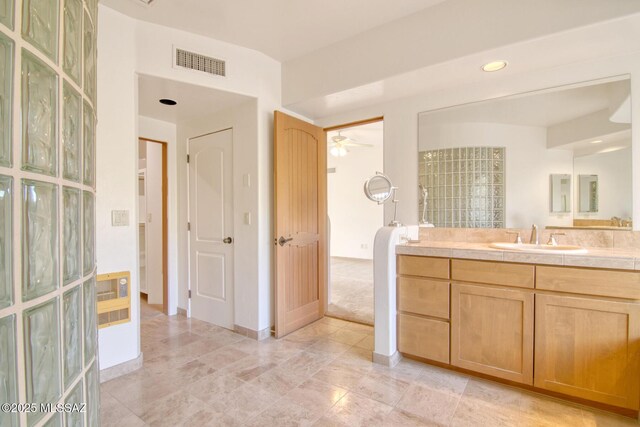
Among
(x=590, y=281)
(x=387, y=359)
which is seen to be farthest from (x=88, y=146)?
(x=590, y=281)

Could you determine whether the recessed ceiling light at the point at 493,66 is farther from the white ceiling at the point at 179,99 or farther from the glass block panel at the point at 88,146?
the glass block panel at the point at 88,146

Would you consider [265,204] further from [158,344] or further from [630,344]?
[630,344]

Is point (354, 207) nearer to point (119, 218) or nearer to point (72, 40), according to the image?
point (119, 218)

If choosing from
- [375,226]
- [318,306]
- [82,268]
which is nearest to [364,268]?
[375,226]

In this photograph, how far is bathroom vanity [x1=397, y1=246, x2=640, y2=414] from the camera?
1636mm

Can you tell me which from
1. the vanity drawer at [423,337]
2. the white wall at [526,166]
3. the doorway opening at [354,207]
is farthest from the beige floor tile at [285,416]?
the doorway opening at [354,207]

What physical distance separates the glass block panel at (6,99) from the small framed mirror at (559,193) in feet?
9.33

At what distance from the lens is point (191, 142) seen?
11.0 ft

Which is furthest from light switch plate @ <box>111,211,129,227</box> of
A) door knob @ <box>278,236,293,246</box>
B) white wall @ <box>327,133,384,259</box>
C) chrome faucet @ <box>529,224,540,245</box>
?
white wall @ <box>327,133,384,259</box>

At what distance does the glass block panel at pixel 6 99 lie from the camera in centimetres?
47

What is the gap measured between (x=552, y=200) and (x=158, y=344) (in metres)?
3.49

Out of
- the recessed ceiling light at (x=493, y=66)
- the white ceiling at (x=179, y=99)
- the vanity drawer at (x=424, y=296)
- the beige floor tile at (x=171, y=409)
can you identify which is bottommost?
the beige floor tile at (x=171, y=409)

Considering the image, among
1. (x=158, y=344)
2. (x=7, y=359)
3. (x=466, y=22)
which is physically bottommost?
(x=158, y=344)

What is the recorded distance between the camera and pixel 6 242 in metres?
0.47
